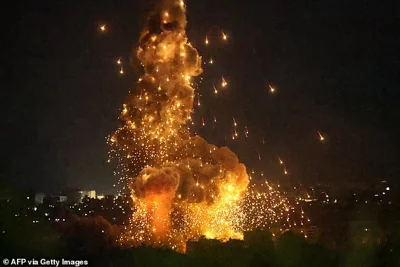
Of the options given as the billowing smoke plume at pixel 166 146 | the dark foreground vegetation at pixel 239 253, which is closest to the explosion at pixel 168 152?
the billowing smoke plume at pixel 166 146

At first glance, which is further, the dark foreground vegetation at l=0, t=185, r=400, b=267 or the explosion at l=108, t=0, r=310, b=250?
the explosion at l=108, t=0, r=310, b=250

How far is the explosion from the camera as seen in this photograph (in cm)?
3027

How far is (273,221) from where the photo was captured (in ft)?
121

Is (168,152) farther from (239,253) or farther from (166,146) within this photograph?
(239,253)

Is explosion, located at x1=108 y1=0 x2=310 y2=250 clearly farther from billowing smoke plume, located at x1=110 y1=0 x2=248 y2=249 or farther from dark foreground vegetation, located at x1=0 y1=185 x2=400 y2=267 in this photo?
dark foreground vegetation, located at x1=0 y1=185 x2=400 y2=267

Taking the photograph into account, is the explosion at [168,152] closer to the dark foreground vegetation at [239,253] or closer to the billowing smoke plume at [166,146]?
the billowing smoke plume at [166,146]

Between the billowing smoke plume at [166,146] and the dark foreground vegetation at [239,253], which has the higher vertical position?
the billowing smoke plume at [166,146]

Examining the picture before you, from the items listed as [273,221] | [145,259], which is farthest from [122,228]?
[145,259]

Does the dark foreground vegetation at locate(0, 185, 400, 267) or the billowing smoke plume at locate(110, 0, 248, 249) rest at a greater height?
the billowing smoke plume at locate(110, 0, 248, 249)

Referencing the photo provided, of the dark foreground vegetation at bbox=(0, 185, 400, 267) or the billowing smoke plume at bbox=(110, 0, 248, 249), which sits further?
the billowing smoke plume at bbox=(110, 0, 248, 249)

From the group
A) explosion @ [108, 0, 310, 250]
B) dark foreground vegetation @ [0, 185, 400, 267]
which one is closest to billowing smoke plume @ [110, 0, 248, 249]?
explosion @ [108, 0, 310, 250]

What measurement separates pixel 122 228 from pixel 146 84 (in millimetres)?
7532

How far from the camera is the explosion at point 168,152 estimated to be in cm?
3027

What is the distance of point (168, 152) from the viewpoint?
103 feet
